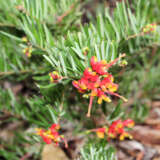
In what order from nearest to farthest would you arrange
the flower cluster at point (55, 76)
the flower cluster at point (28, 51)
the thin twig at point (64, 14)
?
the flower cluster at point (55, 76) < the flower cluster at point (28, 51) < the thin twig at point (64, 14)

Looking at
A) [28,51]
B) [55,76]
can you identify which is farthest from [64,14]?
[55,76]

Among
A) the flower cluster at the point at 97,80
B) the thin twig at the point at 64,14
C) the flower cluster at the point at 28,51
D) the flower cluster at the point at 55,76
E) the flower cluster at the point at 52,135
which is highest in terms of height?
the thin twig at the point at 64,14

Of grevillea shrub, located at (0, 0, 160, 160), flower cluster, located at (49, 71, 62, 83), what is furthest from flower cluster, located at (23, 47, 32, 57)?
flower cluster, located at (49, 71, 62, 83)

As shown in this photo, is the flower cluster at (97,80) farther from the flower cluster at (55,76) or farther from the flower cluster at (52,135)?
the flower cluster at (52,135)

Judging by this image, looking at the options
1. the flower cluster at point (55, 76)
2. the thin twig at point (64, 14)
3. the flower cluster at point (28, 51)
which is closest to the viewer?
the flower cluster at point (55, 76)

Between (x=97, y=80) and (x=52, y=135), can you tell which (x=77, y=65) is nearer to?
(x=97, y=80)

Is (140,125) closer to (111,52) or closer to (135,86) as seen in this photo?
(135,86)

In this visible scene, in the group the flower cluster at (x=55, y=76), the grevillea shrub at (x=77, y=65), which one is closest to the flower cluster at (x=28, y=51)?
the grevillea shrub at (x=77, y=65)

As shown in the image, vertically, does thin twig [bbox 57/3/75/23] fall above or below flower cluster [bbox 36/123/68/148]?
above

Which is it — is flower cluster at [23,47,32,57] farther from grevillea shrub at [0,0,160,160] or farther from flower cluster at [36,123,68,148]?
flower cluster at [36,123,68,148]
